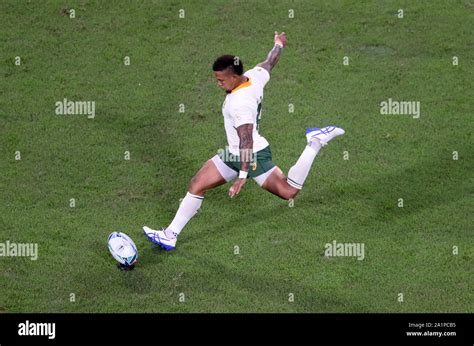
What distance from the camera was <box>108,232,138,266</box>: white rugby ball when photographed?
1636cm

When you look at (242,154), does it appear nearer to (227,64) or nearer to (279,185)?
(279,185)

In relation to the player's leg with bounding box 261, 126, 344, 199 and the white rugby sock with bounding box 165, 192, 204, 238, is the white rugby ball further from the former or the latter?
the player's leg with bounding box 261, 126, 344, 199

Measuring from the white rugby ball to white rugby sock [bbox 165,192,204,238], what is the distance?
789 millimetres

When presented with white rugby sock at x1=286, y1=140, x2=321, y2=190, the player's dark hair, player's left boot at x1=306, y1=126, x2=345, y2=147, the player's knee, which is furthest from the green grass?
the player's dark hair

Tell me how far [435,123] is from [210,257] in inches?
251

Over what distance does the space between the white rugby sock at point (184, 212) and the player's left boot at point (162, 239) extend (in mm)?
72

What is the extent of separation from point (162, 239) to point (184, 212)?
23.2 inches

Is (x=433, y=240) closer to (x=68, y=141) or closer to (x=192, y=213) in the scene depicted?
(x=192, y=213)

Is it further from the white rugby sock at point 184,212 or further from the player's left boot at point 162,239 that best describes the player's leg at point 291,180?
the player's left boot at point 162,239

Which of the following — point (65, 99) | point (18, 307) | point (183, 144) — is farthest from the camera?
point (65, 99)

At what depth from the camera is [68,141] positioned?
66.8 ft

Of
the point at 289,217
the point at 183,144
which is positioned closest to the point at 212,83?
the point at 183,144

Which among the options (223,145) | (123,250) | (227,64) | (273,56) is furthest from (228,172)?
(223,145)

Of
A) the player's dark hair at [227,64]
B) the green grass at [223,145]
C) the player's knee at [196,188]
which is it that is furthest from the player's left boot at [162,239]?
the player's dark hair at [227,64]
